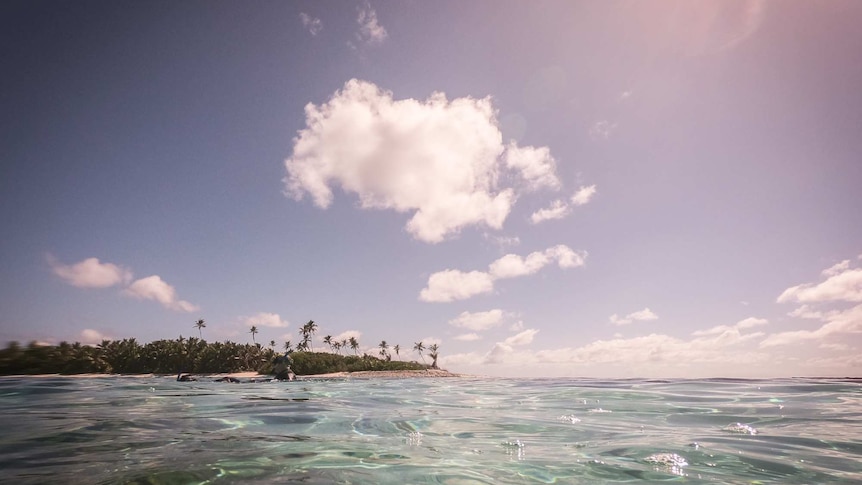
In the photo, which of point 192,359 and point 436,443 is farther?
point 192,359

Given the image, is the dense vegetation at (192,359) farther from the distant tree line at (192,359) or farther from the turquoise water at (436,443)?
the turquoise water at (436,443)

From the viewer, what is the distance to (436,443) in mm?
6906

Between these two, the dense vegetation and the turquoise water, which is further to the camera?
the dense vegetation

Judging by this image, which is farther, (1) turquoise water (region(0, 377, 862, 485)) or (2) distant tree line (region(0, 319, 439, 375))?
(2) distant tree line (region(0, 319, 439, 375))

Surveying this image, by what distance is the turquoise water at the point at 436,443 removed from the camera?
4932mm

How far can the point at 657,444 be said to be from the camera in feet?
21.9

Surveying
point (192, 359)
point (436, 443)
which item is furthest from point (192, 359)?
point (436, 443)

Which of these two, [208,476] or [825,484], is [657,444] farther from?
[208,476]

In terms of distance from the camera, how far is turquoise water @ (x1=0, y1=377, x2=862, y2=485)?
493cm

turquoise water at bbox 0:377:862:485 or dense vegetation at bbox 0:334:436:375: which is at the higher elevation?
turquoise water at bbox 0:377:862:485

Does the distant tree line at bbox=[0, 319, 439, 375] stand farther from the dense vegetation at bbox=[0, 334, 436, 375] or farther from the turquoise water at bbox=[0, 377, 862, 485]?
the turquoise water at bbox=[0, 377, 862, 485]

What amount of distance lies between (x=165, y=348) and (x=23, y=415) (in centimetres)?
8641

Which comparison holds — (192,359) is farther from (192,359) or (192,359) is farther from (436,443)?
(436,443)

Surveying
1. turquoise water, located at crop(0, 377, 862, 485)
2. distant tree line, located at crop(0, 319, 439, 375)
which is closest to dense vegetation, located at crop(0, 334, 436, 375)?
distant tree line, located at crop(0, 319, 439, 375)
